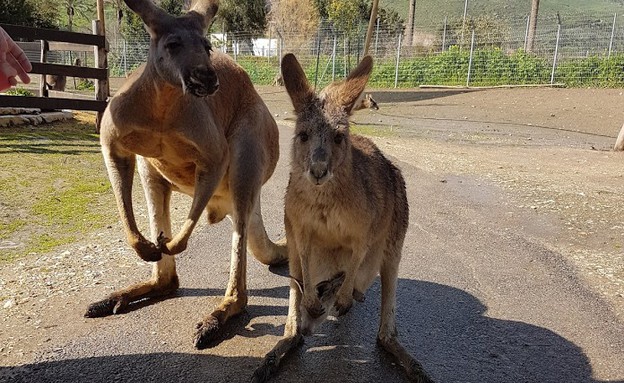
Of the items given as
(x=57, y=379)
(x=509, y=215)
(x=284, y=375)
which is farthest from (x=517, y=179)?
(x=57, y=379)

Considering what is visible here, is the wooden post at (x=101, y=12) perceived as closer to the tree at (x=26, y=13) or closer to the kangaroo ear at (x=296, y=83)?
the kangaroo ear at (x=296, y=83)

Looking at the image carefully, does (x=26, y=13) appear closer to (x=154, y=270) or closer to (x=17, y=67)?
(x=154, y=270)

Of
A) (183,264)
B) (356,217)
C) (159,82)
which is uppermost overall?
(159,82)

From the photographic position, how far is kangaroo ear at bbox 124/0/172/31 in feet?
7.95

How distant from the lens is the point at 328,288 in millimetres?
2457

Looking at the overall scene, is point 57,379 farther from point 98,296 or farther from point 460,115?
point 460,115

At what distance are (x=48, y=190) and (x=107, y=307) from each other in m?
2.86

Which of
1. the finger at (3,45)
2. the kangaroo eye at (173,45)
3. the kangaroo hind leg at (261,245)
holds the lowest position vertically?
the kangaroo hind leg at (261,245)

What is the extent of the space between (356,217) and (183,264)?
1.71 metres

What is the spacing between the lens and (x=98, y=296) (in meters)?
3.10

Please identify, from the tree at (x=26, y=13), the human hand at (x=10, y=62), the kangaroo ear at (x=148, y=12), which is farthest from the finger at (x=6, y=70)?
the tree at (x=26, y=13)

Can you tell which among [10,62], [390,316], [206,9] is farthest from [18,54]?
[390,316]

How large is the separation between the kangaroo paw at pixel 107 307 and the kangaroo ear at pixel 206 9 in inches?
58.6

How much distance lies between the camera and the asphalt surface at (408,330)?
2.43 m
